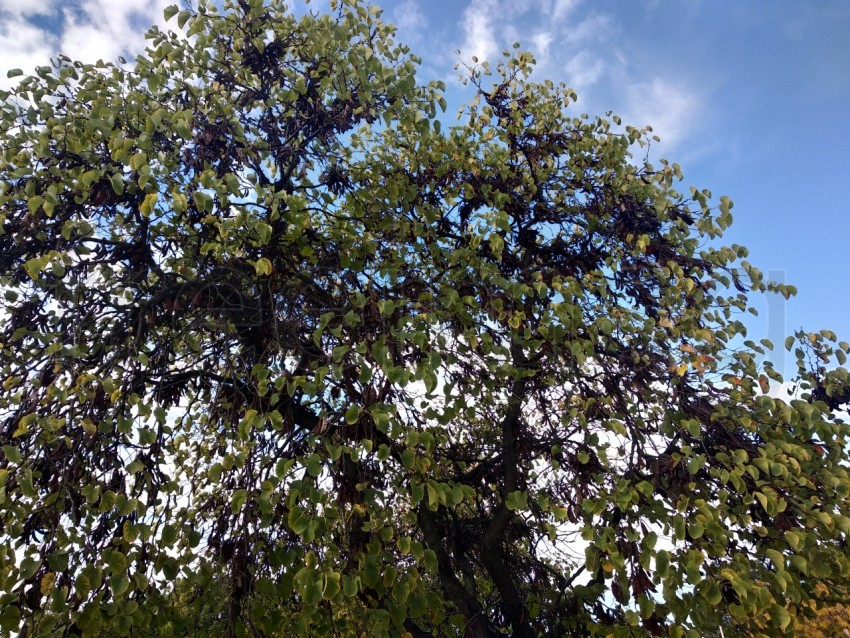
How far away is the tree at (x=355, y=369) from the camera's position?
4.80 metres

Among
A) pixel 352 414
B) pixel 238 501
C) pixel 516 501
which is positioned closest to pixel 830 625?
pixel 516 501

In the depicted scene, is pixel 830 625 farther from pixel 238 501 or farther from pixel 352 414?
pixel 238 501

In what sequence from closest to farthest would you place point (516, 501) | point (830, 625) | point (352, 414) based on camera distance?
point (352, 414) → point (516, 501) → point (830, 625)

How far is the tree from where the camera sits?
189 inches

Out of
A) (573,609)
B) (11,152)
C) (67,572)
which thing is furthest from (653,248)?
(11,152)

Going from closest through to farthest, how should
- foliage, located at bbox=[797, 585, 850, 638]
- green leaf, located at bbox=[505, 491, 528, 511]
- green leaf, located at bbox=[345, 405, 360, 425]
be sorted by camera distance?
1. green leaf, located at bbox=[345, 405, 360, 425]
2. green leaf, located at bbox=[505, 491, 528, 511]
3. foliage, located at bbox=[797, 585, 850, 638]

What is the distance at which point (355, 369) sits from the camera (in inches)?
223

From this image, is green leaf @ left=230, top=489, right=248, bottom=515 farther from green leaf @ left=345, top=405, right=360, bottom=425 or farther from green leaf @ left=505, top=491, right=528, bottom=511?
green leaf @ left=505, top=491, right=528, bottom=511

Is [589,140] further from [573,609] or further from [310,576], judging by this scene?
[310,576]

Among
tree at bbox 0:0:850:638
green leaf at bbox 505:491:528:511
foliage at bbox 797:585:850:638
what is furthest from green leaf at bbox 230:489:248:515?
foliage at bbox 797:585:850:638

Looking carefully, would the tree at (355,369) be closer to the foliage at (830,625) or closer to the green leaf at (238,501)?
the green leaf at (238,501)

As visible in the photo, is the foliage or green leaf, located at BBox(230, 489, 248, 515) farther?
the foliage

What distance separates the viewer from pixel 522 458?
7.81m

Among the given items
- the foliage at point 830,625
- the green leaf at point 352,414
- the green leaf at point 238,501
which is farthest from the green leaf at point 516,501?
the foliage at point 830,625
